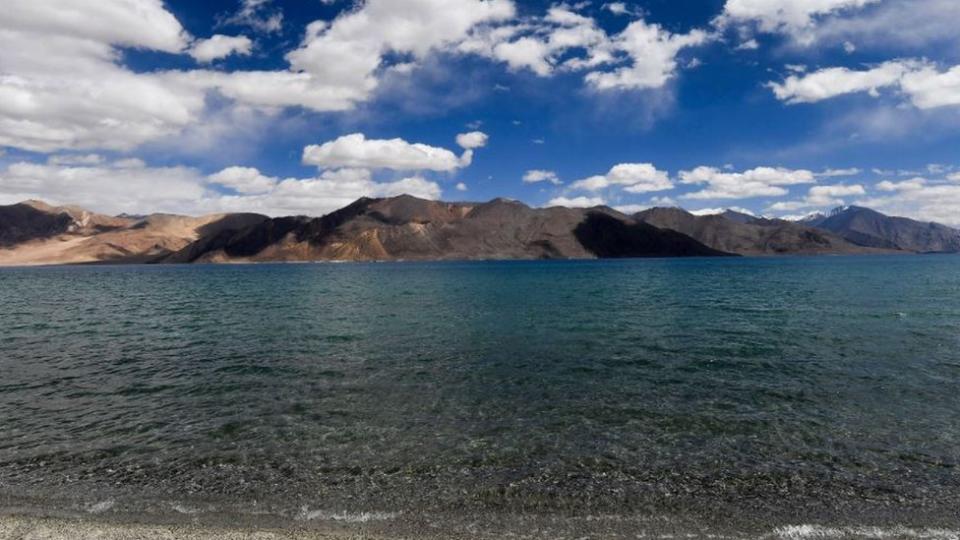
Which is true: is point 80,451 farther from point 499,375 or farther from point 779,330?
point 779,330

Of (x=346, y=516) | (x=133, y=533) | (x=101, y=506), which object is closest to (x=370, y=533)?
(x=346, y=516)

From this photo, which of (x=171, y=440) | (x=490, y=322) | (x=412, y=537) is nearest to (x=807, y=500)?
(x=412, y=537)

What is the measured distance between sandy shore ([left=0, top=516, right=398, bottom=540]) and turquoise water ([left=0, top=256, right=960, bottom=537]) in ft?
1.94

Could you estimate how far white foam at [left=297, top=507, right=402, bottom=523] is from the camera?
41.0 ft

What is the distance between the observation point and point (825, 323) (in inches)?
1736

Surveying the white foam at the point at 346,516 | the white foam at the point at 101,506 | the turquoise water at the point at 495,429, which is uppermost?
the turquoise water at the point at 495,429

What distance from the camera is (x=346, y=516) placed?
12617mm

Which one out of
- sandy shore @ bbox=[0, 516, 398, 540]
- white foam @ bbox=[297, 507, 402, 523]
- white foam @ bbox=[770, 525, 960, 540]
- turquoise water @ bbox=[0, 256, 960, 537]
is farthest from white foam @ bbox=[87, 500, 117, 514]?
white foam @ bbox=[770, 525, 960, 540]

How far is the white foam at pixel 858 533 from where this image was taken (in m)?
11.7

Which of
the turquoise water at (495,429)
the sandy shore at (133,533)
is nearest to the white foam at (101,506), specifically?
the turquoise water at (495,429)

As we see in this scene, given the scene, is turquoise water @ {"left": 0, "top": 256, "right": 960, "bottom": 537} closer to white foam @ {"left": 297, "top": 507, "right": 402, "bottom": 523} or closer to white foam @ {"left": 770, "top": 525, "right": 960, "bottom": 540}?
white foam @ {"left": 297, "top": 507, "right": 402, "bottom": 523}

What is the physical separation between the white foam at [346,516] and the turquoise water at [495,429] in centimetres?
7

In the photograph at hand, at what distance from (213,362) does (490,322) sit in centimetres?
2364

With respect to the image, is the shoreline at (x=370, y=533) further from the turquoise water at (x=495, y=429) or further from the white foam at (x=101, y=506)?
the white foam at (x=101, y=506)
